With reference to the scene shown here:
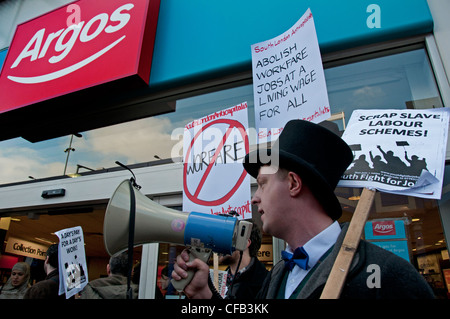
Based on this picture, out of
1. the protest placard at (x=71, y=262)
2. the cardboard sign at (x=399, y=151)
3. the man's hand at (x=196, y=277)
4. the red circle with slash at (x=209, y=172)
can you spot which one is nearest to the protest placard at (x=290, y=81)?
the red circle with slash at (x=209, y=172)

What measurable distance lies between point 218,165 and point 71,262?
159 cm

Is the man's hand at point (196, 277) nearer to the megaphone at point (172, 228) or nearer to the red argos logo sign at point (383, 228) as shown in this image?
the megaphone at point (172, 228)

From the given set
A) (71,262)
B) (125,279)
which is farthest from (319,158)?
(71,262)

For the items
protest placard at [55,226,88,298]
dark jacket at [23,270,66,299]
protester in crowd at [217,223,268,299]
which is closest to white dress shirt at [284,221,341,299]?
protester in crowd at [217,223,268,299]

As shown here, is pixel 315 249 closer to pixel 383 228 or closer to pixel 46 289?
pixel 383 228

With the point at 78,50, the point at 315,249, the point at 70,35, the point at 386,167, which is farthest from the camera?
the point at 70,35

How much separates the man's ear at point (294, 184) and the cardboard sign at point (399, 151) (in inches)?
9.5

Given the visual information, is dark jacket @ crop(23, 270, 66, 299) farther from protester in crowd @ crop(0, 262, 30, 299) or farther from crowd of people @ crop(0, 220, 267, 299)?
protester in crowd @ crop(0, 262, 30, 299)

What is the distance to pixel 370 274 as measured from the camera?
97 centimetres

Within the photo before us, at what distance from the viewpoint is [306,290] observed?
3.44ft
